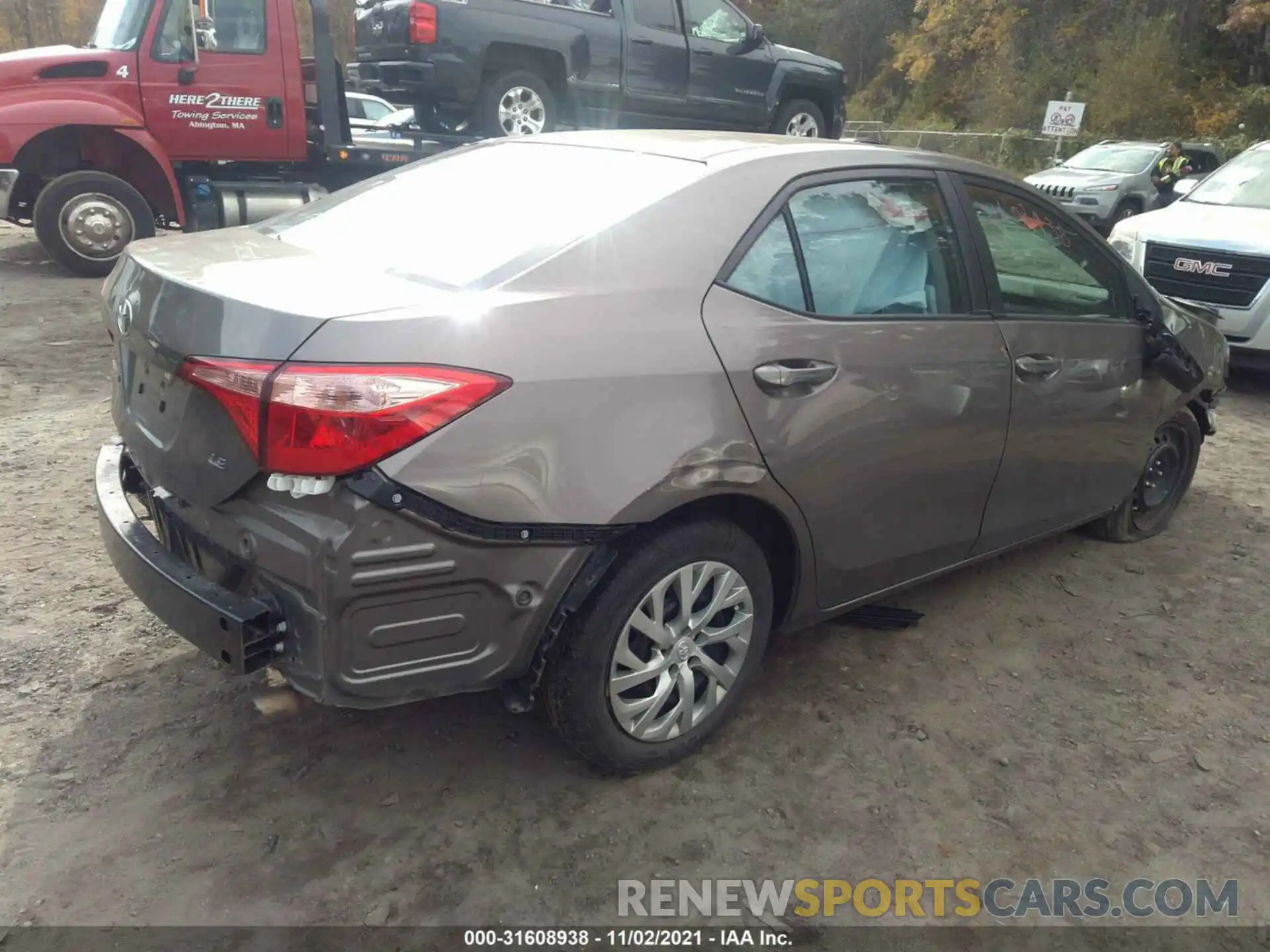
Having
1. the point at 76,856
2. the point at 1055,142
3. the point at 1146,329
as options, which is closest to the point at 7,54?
the point at 76,856

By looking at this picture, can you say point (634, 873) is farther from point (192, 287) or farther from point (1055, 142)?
point (1055, 142)

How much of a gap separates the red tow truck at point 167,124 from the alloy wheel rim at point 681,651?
7.20 metres

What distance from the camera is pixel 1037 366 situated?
11.3 feet

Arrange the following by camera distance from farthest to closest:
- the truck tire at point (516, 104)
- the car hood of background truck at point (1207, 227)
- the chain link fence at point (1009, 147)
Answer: the chain link fence at point (1009, 147), the truck tire at point (516, 104), the car hood of background truck at point (1207, 227)

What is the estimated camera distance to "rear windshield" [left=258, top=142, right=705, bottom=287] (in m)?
2.51

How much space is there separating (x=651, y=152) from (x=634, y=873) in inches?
78.4

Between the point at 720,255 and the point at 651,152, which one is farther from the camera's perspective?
the point at 651,152

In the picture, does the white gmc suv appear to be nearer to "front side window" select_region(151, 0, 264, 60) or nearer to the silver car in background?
"front side window" select_region(151, 0, 264, 60)

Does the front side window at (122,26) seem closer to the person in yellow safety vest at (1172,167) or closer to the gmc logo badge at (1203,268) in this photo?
the gmc logo badge at (1203,268)

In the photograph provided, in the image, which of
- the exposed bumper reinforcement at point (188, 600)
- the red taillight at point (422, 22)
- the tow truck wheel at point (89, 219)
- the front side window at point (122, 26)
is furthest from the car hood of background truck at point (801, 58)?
the exposed bumper reinforcement at point (188, 600)

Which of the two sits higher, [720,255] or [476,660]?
[720,255]

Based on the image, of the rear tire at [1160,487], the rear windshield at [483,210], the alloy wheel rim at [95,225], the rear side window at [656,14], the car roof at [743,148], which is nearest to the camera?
the rear windshield at [483,210]

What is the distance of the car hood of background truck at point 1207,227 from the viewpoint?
7.30 metres

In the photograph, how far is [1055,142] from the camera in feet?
92.0
